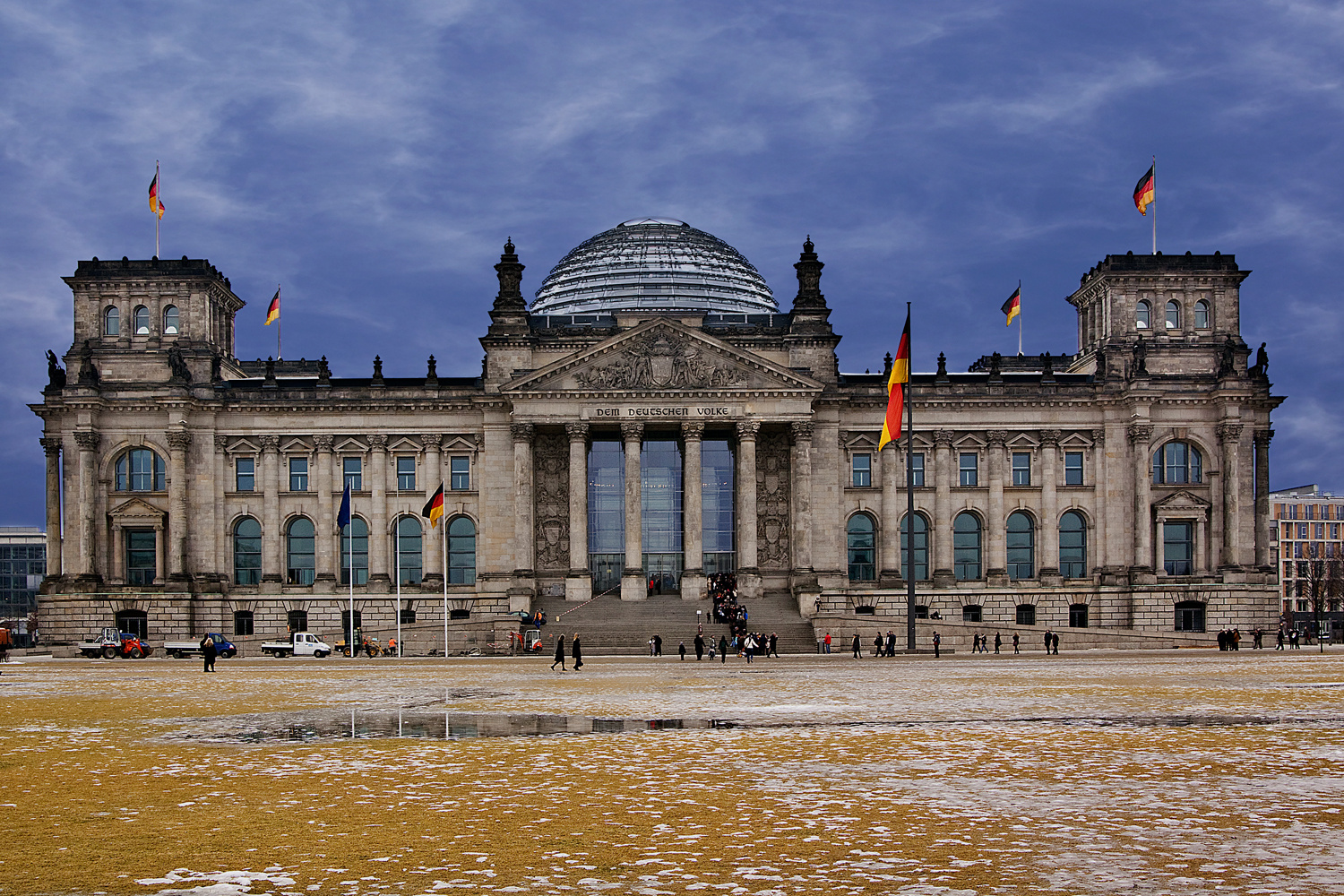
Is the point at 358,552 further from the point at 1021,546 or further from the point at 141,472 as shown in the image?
the point at 1021,546

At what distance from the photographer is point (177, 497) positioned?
91062mm

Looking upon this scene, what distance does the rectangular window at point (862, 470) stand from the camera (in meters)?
94.1

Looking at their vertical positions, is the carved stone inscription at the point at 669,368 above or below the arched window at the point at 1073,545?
above

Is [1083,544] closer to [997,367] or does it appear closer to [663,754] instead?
[997,367]

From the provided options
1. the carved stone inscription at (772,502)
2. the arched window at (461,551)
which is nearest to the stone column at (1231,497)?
the carved stone inscription at (772,502)

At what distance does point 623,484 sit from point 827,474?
1352 cm

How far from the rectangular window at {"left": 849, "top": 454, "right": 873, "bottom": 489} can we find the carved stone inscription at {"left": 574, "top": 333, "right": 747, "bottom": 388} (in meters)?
10.7

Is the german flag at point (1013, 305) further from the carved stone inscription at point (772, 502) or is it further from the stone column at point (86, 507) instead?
the stone column at point (86, 507)

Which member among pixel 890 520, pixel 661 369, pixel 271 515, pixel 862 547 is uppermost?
pixel 661 369

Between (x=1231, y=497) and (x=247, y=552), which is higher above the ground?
(x=1231, y=497)

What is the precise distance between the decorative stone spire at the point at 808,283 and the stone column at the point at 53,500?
49.0m

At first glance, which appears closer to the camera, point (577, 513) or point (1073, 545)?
point (577, 513)

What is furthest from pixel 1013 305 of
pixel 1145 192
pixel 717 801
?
pixel 717 801

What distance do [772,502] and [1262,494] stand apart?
105ft
